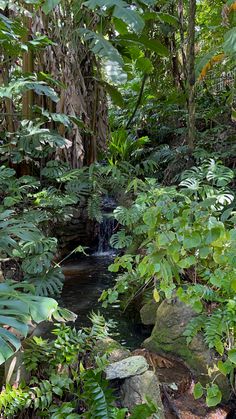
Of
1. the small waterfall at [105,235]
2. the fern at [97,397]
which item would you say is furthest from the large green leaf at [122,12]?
the fern at [97,397]

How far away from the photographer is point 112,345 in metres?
2.37

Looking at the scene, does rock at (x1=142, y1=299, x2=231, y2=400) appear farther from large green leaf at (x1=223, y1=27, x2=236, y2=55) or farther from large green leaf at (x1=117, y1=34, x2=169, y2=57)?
large green leaf at (x1=117, y1=34, x2=169, y2=57)

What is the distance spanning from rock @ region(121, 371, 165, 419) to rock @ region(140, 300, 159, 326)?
1.40 metres

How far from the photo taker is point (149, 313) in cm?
353

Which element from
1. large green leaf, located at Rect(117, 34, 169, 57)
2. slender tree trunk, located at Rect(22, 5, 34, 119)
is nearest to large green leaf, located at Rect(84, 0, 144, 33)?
large green leaf, located at Rect(117, 34, 169, 57)

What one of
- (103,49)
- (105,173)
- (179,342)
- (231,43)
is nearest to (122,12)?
(103,49)

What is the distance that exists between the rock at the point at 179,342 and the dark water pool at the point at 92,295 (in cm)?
35

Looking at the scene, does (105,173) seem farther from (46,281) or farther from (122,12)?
(46,281)

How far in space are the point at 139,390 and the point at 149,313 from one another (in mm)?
1510

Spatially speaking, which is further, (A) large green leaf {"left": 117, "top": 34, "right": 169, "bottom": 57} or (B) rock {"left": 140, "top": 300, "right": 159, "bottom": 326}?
(A) large green leaf {"left": 117, "top": 34, "right": 169, "bottom": 57}

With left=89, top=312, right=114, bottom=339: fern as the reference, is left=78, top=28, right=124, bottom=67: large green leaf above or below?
above

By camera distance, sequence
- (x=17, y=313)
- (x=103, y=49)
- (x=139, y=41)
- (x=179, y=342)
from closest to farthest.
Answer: (x=17, y=313), (x=179, y=342), (x=103, y=49), (x=139, y=41)

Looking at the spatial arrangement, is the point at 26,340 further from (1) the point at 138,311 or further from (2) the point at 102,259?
(2) the point at 102,259

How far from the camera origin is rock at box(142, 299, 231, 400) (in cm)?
265
